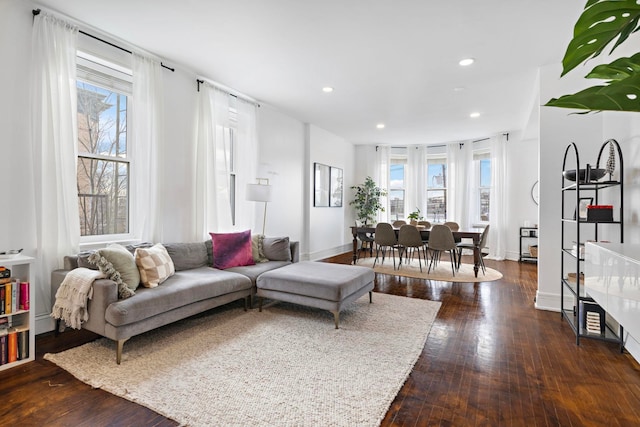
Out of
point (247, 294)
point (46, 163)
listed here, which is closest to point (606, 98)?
point (247, 294)

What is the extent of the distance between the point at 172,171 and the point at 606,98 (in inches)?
157

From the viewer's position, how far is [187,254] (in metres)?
3.60

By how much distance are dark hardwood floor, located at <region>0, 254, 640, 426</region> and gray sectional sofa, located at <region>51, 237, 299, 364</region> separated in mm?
420

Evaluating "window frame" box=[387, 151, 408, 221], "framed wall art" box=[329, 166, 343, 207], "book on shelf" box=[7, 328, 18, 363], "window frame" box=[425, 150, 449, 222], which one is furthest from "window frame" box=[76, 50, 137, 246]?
"window frame" box=[425, 150, 449, 222]

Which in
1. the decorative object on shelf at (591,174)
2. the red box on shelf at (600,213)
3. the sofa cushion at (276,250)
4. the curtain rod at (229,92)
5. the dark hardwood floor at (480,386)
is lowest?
the dark hardwood floor at (480,386)

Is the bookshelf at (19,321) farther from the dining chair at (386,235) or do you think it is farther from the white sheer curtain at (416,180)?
the white sheer curtain at (416,180)

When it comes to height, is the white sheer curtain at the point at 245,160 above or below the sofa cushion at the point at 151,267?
above

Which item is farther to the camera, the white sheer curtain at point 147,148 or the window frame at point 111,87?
the white sheer curtain at point 147,148

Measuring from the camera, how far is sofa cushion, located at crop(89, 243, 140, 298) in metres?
2.56

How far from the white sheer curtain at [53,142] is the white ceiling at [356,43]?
313 mm

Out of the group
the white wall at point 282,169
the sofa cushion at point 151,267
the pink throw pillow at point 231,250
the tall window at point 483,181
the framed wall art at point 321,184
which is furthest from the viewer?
the tall window at point 483,181

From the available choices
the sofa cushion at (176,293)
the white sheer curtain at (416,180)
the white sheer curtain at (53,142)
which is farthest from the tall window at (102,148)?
the white sheer curtain at (416,180)

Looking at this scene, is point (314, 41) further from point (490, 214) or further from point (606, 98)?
point (490, 214)

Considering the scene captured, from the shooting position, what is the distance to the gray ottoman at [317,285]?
3088 millimetres
